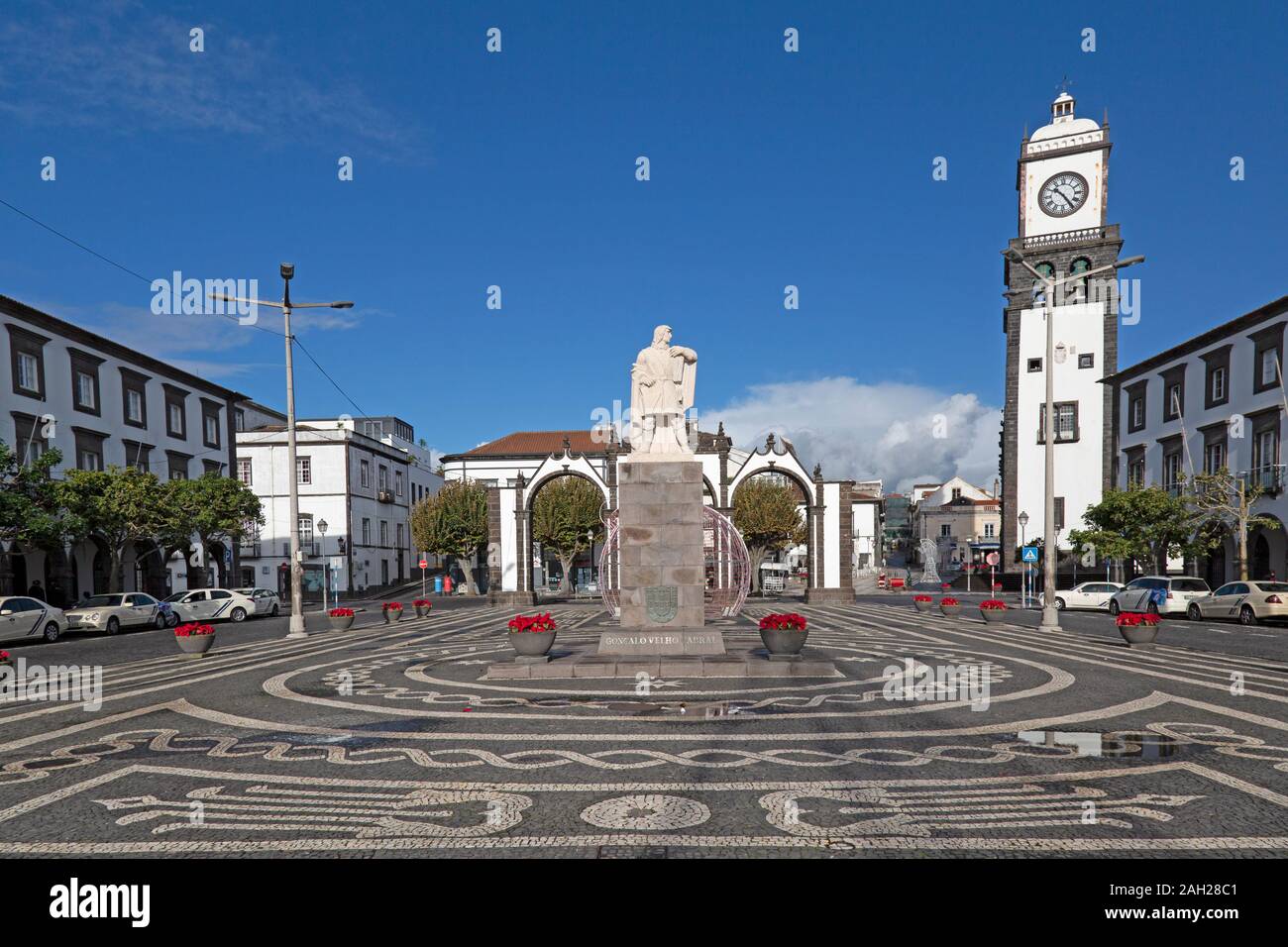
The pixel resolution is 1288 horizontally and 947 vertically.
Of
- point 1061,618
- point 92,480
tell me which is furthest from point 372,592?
point 1061,618

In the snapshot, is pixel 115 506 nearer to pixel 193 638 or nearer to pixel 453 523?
pixel 193 638

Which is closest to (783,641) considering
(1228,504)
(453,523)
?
(1228,504)

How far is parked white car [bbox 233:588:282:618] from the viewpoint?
3362 cm

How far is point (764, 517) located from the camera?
46.8 m

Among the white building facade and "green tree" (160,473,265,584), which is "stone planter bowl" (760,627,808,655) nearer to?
"green tree" (160,473,265,584)

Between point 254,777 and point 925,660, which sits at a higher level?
point 254,777

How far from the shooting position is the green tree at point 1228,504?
30098 millimetres

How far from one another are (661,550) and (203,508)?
2730 cm

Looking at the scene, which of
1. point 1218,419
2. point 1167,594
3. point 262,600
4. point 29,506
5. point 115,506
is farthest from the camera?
point 1218,419

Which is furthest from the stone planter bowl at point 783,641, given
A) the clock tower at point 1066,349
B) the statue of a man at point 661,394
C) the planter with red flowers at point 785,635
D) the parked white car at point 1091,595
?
the clock tower at point 1066,349

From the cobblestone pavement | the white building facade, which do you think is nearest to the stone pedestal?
the cobblestone pavement
